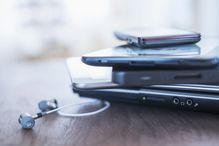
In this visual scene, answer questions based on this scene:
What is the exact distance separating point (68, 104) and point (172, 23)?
1349 millimetres

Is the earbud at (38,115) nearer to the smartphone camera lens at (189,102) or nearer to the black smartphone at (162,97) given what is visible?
the black smartphone at (162,97)

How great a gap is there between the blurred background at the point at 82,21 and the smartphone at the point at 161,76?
1.40m

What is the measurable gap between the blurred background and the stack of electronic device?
4.06 feet

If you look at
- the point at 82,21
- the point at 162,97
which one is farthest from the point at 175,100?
the point at 82,21

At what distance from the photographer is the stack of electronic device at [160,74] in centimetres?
51

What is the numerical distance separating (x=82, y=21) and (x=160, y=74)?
144cm

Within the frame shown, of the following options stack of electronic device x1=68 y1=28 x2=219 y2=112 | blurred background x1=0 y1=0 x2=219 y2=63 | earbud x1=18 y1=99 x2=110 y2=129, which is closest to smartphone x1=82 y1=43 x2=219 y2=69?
stack of electronic device x1=68 y1=28 x2=219 y2=112

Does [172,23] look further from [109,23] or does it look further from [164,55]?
[164,55]

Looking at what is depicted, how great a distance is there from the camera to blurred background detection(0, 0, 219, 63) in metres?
1.87

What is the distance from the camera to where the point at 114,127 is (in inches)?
21.5

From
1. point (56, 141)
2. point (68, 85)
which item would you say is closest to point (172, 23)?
point (68, 85)

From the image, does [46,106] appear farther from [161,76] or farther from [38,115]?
[161,76]

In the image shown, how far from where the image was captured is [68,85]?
840mm

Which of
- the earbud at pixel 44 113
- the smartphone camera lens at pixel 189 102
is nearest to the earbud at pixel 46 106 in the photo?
the earbud at pixel 44 113
